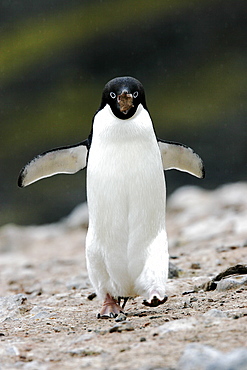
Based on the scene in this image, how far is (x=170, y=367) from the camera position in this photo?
203cm

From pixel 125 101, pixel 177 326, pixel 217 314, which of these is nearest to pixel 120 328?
pixel 177 326

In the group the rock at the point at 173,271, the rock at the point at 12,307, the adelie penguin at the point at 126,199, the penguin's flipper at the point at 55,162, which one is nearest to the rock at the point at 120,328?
the adelie penguin at the point at 126,199

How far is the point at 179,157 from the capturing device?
4.12 meters

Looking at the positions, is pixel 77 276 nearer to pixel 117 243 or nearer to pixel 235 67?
pixel 117 243

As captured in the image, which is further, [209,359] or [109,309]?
[109,309]

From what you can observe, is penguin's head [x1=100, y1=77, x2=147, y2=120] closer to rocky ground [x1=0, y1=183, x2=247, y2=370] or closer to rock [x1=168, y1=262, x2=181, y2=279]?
rocky ground [x1=0, y1=183, x2=247, y2=370]

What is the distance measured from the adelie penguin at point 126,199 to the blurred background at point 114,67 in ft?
36.1

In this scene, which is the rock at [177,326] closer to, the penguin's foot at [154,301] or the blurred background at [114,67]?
the penguin's foot at [154,301]

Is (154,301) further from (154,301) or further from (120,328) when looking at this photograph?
(120,328)

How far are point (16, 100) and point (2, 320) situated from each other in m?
12.9

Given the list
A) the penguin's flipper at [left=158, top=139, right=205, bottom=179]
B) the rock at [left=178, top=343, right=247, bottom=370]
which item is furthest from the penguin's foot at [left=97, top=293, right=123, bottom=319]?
the rock at [left=178, top=343, right=247, bottom=370]

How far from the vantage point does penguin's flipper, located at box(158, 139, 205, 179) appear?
403 centimetres

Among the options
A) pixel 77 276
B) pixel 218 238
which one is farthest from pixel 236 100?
pixel 77 276

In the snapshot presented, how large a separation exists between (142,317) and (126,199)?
0.61 m
